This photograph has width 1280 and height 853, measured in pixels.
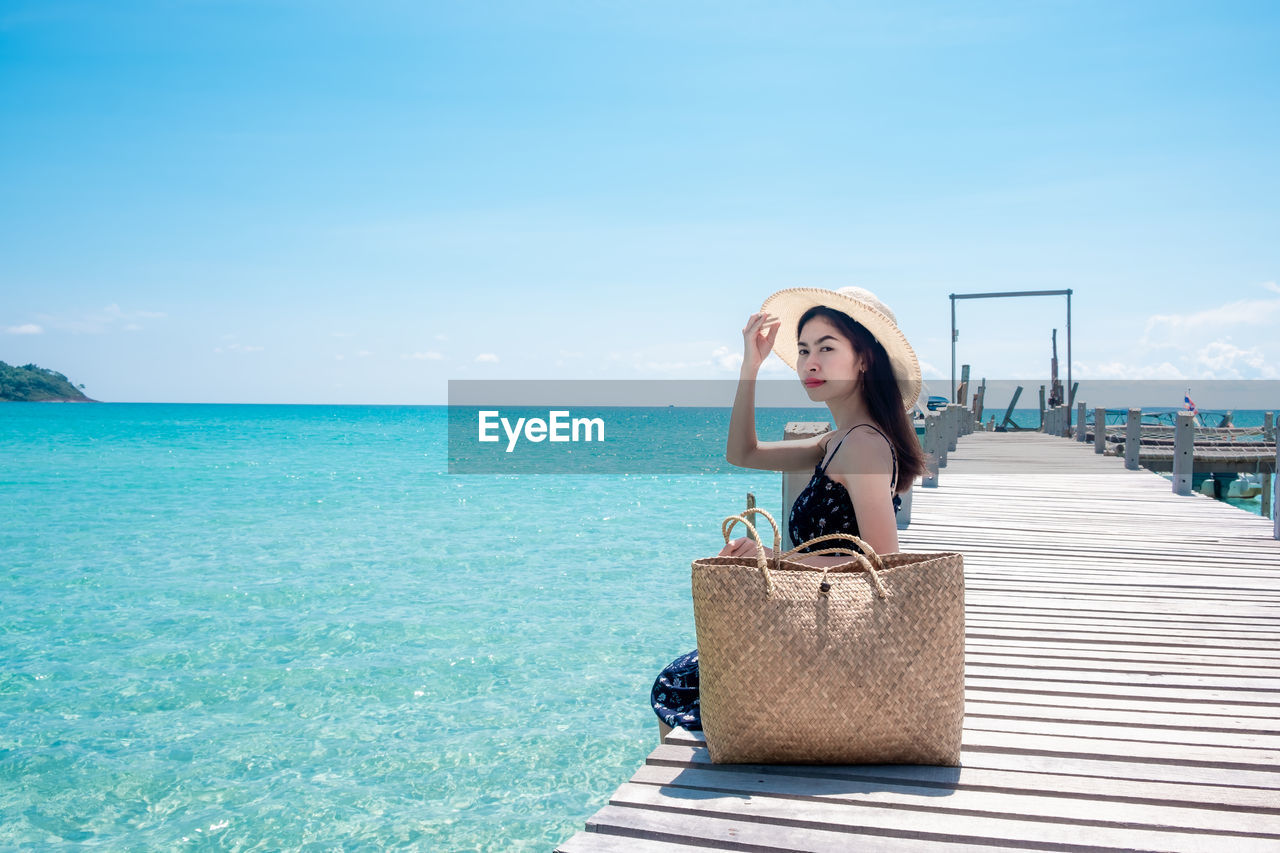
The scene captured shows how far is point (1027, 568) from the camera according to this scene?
658 cm

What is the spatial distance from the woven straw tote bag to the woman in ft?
1.05

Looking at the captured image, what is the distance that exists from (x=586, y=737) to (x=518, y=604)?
4.76 meters

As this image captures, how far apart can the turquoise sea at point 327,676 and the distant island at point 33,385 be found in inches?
5883

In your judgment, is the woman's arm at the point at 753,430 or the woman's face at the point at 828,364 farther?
the woman's arm at the point at 753,430

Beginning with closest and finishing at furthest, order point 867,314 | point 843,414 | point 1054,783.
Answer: point 1054,783, point 867,314, point 843,414

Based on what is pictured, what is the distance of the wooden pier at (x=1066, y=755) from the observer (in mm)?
2309

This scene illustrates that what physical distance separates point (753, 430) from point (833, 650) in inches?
46.0

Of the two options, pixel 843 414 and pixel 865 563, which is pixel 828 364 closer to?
pixel 843 414

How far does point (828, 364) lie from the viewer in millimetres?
3031

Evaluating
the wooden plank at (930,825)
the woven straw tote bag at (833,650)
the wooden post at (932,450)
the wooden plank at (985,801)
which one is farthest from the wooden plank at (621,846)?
the wooden post at (932,450)

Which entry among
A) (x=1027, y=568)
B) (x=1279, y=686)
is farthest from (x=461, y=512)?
(x=1279, y=686)

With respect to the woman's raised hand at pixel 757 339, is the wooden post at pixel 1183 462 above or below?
below

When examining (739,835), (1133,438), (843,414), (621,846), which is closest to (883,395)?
(843,414)

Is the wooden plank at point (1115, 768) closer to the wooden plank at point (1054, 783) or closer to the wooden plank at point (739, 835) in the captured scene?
the wooden plank at point (1054, 783)
